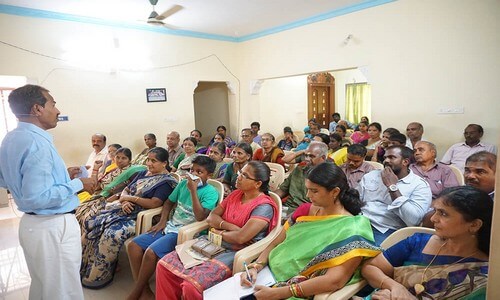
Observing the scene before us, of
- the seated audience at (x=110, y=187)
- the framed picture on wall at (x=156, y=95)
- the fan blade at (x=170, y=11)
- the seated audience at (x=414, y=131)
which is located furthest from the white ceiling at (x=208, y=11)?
the seated audience at (x=110, y=187)

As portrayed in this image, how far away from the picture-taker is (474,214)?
42.6 inches

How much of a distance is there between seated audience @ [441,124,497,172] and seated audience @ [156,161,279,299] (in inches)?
109

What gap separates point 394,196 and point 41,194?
2137mm

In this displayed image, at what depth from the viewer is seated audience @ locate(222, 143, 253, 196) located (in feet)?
9.58

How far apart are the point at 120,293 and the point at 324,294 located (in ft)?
5.84

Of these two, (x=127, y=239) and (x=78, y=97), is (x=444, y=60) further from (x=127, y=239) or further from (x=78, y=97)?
(x=78, y=97)

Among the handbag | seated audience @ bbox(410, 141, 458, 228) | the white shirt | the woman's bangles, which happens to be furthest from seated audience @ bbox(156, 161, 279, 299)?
seated audience @ bbox(410, 141, 458, 228)

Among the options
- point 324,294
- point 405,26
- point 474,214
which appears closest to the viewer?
point 474,214

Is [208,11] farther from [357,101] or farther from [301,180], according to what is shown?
[357,101]

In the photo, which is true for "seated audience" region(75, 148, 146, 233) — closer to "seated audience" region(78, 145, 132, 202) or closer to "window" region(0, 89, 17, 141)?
"seated audience" region(78, 145, 132, 202)

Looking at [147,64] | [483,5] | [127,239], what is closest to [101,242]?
[127,239]

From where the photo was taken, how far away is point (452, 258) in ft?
3.69

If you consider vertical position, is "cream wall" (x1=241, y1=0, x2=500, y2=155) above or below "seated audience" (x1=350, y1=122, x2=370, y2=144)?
above

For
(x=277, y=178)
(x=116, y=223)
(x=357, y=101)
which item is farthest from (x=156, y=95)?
(x=357, y=101)
